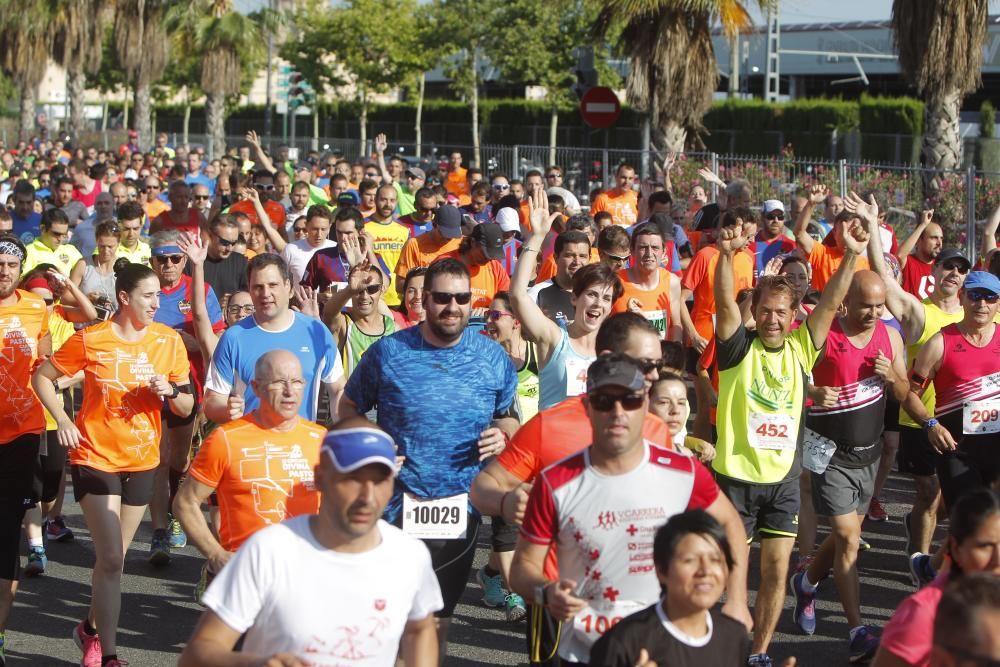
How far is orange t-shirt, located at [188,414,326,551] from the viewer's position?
548 cm

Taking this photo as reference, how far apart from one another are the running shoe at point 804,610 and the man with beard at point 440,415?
93.9 inches

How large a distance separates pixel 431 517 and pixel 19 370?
2740 mm

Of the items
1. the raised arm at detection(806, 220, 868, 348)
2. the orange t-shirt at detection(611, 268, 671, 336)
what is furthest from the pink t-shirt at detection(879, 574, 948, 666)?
the orange t-shirt at detection(611, 268, 671, 336)

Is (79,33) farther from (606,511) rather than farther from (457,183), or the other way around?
(606,511)

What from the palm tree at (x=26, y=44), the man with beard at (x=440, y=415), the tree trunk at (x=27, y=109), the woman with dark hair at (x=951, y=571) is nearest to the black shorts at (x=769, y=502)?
the man with beard at (x=440, y=415)

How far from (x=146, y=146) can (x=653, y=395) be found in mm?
42343

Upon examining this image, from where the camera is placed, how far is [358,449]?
147 inches

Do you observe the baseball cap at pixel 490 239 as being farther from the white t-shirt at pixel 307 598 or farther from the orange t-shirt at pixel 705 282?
the white t-shirt at pixel 307 598

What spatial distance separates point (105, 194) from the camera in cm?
1458

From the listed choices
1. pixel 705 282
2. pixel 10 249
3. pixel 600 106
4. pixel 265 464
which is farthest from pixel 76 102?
pixel 265 464

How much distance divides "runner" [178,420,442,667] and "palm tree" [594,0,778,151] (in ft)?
60.3

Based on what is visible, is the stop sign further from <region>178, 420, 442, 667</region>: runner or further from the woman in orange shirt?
<region>178, 420, 442, 667</region>: runner

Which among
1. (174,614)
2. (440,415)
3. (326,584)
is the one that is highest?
(440,415)

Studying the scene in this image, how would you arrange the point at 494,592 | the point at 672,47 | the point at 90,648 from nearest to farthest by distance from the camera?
the point at 90,648 → the point at 494,592 → the point at 672,47
